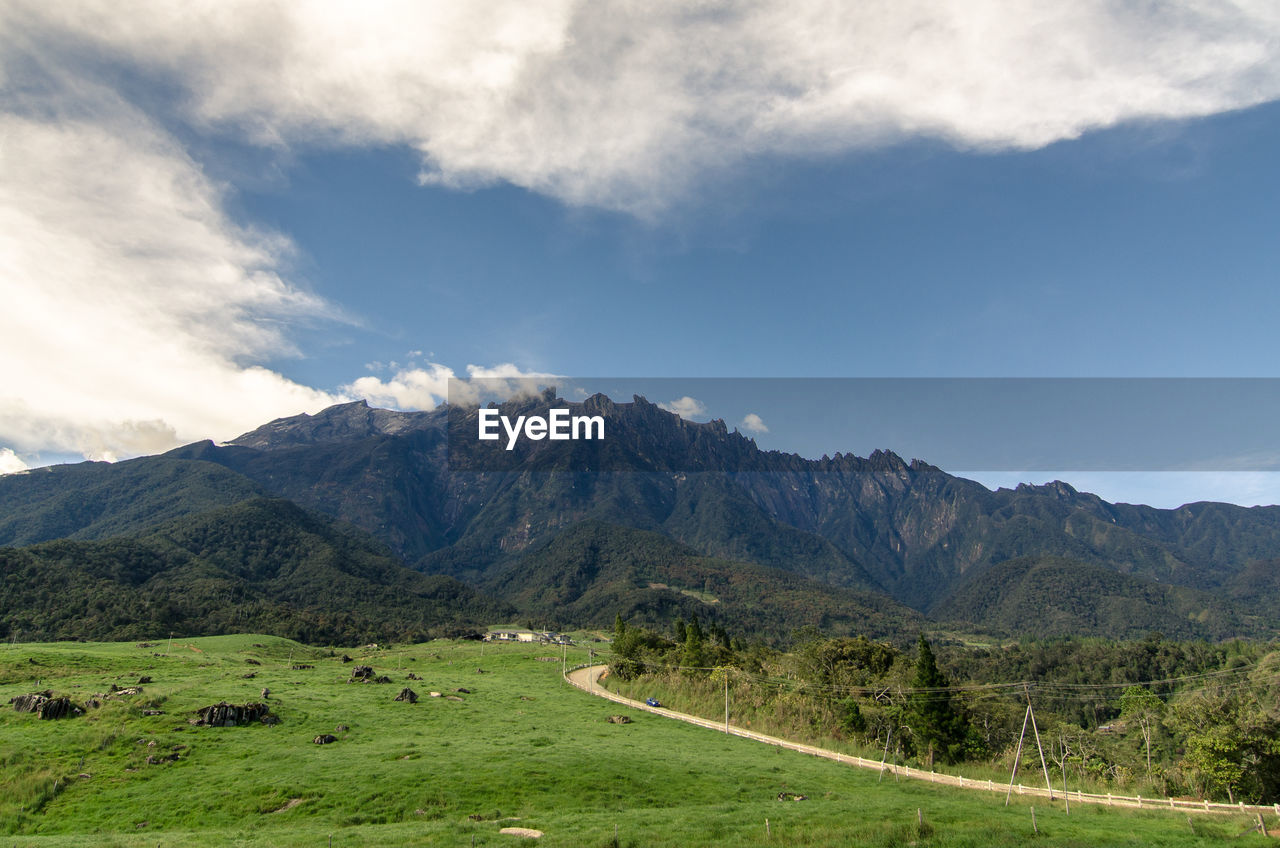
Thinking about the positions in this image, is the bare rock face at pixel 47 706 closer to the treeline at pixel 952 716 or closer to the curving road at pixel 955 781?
the curving road at pixel 955 781

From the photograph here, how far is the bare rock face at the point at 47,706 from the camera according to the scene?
195ft

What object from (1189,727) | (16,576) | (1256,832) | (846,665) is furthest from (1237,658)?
(16,576)

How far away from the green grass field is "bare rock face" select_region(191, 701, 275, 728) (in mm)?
1441

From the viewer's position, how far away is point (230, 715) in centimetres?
6128

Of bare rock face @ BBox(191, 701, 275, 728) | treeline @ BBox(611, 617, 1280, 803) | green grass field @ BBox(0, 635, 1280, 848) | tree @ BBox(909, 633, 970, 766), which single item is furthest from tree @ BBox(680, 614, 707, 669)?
bare rock face @ BBox(191, 701, 275, 728)

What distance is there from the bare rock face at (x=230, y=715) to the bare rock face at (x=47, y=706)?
35.6 ft

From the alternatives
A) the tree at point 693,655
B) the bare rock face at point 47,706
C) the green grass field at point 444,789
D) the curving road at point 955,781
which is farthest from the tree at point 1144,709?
the bare rock face at point 47,706

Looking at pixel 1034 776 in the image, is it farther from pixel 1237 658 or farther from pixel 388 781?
pixel 1237 658

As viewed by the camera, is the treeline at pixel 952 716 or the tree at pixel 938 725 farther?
the tree at pixel 938 725

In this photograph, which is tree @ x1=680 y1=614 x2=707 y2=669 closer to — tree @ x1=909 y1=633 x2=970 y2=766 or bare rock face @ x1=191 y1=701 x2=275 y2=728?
tree @ x1=909 y1=633 x2=970 y2=766

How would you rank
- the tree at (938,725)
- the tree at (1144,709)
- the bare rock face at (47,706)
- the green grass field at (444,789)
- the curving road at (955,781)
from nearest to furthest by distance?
the green grass field at (444,789)
the curving road at (955,781)
the bare rock face at (47,706)
the tree at (938,725)
the tree at (1144,709)

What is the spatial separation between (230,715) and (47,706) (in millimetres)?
16119

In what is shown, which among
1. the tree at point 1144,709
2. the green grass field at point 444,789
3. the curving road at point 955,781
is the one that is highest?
the green grass field at point 444,789

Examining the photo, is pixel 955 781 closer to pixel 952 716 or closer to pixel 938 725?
pixel 938 725
